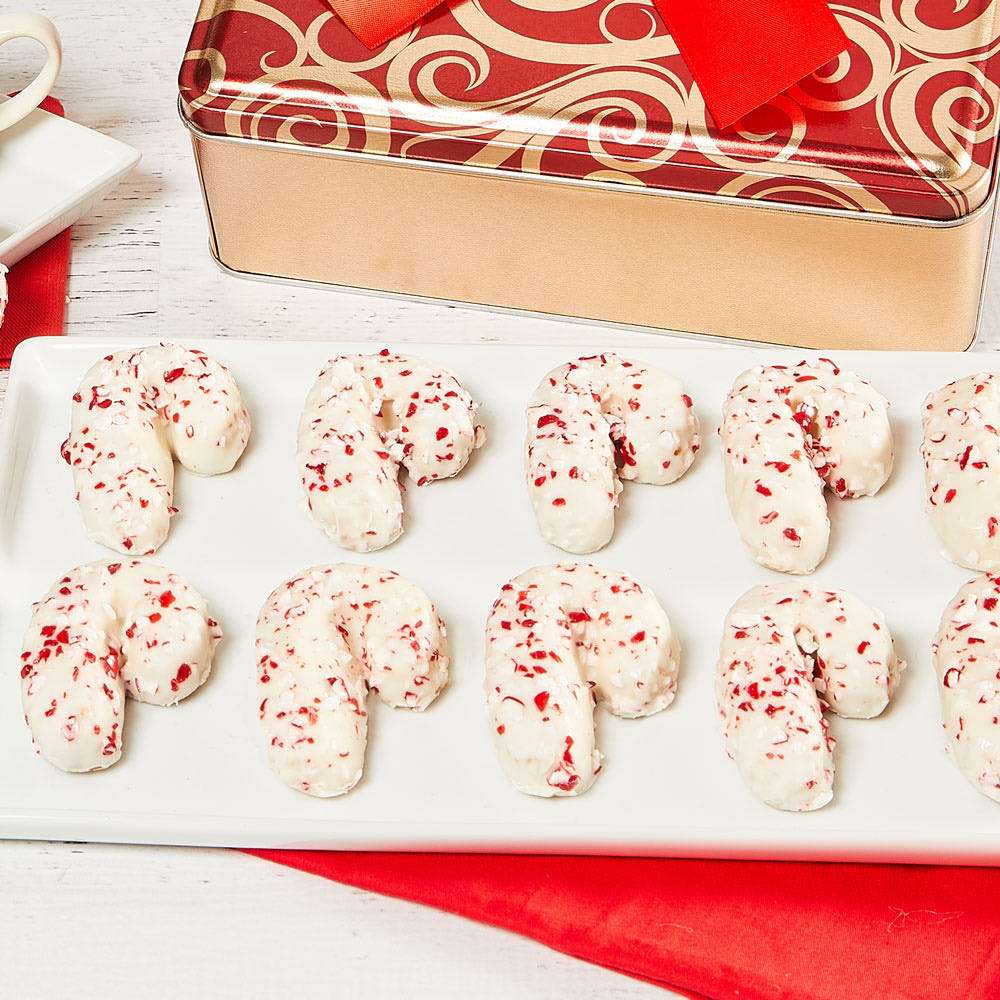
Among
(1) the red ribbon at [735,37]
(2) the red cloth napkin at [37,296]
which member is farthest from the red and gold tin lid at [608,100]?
(2) the red cloth napkin at [37,296]

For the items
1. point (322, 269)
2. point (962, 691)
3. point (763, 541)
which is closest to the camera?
point (962, 691)

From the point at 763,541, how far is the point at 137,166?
0.85 m

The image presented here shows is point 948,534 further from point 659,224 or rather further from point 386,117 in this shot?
point 386,117

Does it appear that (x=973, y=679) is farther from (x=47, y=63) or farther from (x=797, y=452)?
(x=47, y=63)

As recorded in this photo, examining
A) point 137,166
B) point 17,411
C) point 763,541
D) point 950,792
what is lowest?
point 950,792

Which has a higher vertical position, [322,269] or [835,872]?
[322,269]

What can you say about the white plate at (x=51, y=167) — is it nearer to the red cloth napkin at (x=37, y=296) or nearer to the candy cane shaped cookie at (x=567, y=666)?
the red cloth napkin at (x=37, y=296)

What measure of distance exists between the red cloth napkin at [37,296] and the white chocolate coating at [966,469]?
86cm

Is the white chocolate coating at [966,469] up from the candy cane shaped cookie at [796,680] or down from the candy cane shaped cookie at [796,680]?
up

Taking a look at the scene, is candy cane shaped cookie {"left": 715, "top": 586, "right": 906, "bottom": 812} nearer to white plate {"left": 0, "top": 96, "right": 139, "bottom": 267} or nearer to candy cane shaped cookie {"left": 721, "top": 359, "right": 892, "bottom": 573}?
candy cane shaped cookie {"left": 721, "top": 359, "right": 892, "bottom": 573}

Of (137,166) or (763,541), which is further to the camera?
(137,166)

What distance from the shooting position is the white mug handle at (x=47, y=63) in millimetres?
1405

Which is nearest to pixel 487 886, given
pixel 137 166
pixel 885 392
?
pixel 885 392

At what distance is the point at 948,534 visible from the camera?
112 cm
